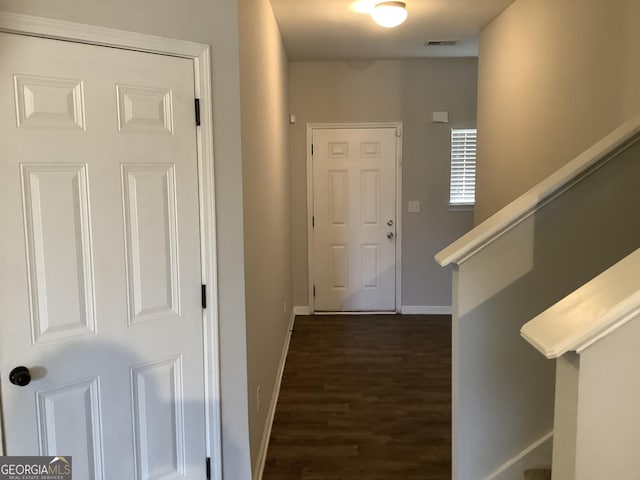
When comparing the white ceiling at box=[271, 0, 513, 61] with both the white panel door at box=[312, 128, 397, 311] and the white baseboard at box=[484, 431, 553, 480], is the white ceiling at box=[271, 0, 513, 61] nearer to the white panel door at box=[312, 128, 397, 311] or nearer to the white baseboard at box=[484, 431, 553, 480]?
the white panel door at box=[312, 128, 397, 311]

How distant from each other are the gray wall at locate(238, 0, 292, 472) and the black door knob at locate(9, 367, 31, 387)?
876 mm

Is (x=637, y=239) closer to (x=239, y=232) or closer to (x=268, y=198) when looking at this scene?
(x=239, y=232)

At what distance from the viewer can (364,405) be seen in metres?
3.46

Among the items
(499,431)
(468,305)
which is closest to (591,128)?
→ (468,305)

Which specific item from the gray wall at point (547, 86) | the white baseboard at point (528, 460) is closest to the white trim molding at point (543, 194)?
the gray wall at point (547, 86)

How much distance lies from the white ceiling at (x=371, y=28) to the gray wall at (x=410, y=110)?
19 centimetres

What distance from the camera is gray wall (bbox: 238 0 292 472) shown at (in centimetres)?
235

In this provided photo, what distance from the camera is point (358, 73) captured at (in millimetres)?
5387

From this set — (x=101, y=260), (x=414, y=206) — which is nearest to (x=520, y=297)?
(x=101, y=260)

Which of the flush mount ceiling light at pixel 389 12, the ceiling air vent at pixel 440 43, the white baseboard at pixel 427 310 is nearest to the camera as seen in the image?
the flush mount ceiling light at pixel 389 12

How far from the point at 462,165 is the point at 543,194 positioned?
3.74m

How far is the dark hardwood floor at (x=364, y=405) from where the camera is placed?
2.76 metres

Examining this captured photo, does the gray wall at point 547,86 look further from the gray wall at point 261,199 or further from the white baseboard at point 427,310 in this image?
the gray wall at point 261,199

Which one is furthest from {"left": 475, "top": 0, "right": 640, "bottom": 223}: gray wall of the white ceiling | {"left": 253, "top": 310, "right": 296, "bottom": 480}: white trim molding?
{"left": 253, "top": 310, "right": 296, "bottom": 480}: white trim molding
